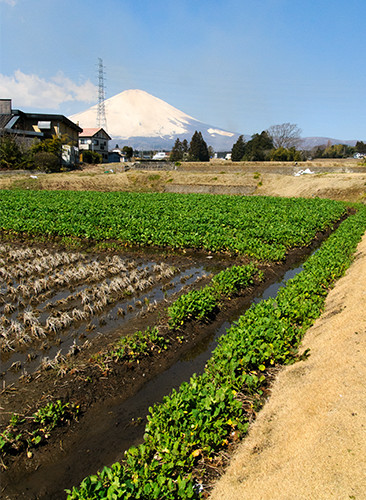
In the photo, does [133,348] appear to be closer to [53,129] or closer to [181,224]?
[181,224]

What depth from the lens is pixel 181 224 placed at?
655 inches

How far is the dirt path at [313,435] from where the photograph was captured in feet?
10.6

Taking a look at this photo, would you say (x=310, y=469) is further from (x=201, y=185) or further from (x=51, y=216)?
(x=201, y=185)

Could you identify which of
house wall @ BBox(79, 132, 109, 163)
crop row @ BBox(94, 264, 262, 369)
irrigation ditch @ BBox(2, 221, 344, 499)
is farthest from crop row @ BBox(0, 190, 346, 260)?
house wall @ BBox(79, 132, 109, 163)

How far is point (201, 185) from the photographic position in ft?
136

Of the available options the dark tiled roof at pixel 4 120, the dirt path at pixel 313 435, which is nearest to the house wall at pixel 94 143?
the dark tiled roof at pixel 4 120

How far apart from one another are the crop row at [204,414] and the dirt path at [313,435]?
0.34 meters

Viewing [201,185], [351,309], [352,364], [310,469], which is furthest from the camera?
[201,185]

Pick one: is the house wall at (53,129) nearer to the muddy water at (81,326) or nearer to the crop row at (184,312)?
the muddy water at (81,326)

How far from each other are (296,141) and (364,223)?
73929 millimetres

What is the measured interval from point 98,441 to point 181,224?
1264cm

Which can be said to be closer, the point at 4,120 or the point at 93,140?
the point at 4,120

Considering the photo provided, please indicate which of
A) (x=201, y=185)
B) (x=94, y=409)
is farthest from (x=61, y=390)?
(x=201, y=185)

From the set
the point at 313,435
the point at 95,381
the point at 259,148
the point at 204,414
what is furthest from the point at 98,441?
the point at 259,148
